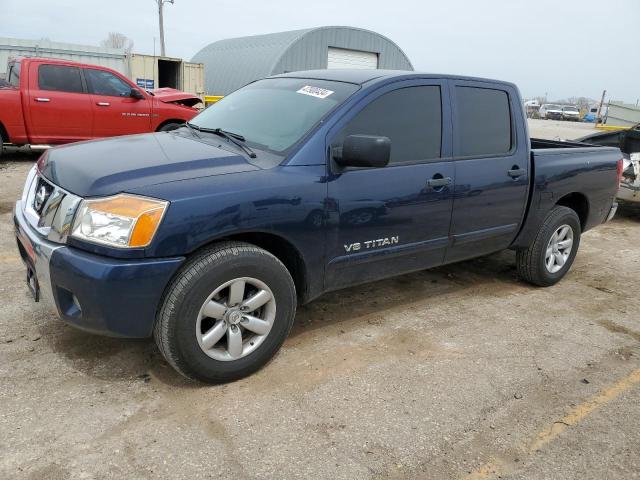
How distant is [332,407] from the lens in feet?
9.19

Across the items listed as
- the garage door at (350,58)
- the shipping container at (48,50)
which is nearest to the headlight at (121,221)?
the shipping container at (48,50)

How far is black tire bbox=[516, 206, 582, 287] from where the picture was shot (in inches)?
180

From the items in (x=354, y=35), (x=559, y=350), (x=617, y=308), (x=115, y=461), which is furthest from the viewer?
(x=354, y=35)

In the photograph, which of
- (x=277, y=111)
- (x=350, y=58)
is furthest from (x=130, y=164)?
(x=350, y=58)

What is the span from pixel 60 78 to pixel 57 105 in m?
0.51

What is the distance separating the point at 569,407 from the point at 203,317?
2.02 m

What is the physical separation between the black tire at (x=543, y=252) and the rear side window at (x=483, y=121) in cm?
85

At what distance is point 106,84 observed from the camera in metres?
9.54

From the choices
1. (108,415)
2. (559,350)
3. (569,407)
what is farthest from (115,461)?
(559,350)

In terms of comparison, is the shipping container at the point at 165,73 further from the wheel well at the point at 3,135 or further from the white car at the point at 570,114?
the white car at the point at 570,114

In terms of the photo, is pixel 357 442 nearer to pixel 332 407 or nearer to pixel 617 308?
pixel 332 407

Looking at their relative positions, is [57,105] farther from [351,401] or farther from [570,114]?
[570,114]

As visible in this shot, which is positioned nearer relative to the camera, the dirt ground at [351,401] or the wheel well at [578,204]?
the dirt ground at [351,401]

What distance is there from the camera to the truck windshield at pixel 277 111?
129 inches
